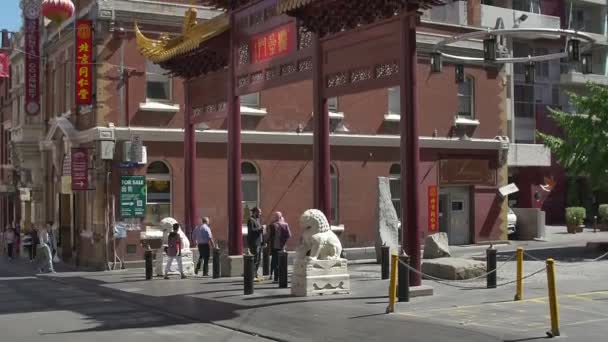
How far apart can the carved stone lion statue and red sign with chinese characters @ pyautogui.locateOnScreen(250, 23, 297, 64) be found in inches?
165

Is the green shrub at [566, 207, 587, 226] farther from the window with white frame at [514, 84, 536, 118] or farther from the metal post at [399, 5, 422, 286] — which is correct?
the metal post at [399, 5, 422, 286]

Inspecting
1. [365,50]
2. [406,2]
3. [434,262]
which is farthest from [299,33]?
[434,262]

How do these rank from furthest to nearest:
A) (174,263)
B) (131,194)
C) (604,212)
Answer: (604,212), (131,194), (174,263)

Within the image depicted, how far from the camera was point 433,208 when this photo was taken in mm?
30656

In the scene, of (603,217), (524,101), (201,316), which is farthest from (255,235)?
(524,101)

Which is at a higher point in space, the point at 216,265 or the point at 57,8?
the point at 57,8

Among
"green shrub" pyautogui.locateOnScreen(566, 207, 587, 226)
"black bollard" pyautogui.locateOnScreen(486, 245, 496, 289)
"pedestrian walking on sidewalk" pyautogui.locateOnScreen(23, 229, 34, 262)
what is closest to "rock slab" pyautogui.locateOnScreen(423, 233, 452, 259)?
"black bollard" pyautogui.locateOnScreen(486, 245, 496, 289)

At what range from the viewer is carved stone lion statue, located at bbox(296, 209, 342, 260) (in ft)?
52.6

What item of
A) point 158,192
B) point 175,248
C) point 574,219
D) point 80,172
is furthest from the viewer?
point 574,219

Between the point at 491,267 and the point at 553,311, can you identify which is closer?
the point at 553,311

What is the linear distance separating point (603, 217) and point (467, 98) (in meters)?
14.1

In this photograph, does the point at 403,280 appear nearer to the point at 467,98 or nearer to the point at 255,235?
the point at 255,235

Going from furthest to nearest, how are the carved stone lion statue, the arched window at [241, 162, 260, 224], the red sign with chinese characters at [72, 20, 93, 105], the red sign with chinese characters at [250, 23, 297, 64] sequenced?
the arched window at [241, 162, 260, 224]
the red sign with chinese characters at [72, 20, 93, 105]
the red sign with chinese characters at [250, 23, 297, 64]
the carved stone lion statue

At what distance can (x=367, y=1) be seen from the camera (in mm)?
15461
